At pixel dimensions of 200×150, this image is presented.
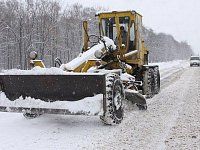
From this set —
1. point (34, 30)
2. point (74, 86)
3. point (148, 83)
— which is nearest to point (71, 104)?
point (74, 86)

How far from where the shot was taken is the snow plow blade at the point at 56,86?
23.0 ft

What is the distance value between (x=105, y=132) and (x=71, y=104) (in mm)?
901

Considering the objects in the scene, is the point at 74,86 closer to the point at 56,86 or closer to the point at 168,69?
the point at 56,86

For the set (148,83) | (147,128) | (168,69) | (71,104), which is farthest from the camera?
(168,69)

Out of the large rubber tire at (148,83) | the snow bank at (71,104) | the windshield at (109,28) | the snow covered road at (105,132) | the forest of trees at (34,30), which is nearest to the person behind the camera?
the snow covered road at (105,132)

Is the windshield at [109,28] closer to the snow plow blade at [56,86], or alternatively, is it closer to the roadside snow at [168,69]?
the snow plow blade at [56,86]

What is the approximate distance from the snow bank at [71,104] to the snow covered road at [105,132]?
44 cm

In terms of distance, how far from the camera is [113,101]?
7340 millimetres

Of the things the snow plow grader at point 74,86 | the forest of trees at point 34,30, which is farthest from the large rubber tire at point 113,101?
the forest of trees at point 34,30

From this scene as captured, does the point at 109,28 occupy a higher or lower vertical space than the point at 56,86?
higher

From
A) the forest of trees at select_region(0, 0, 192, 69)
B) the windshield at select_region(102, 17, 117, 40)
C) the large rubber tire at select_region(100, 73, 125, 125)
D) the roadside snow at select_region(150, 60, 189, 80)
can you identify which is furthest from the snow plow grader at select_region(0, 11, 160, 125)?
the forest of trees at select_region(0, 0, 192, 69)

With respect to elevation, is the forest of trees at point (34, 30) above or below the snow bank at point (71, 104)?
above

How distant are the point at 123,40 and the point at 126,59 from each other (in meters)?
0.62

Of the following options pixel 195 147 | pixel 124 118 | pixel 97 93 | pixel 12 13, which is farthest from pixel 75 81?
pixel 12 13
